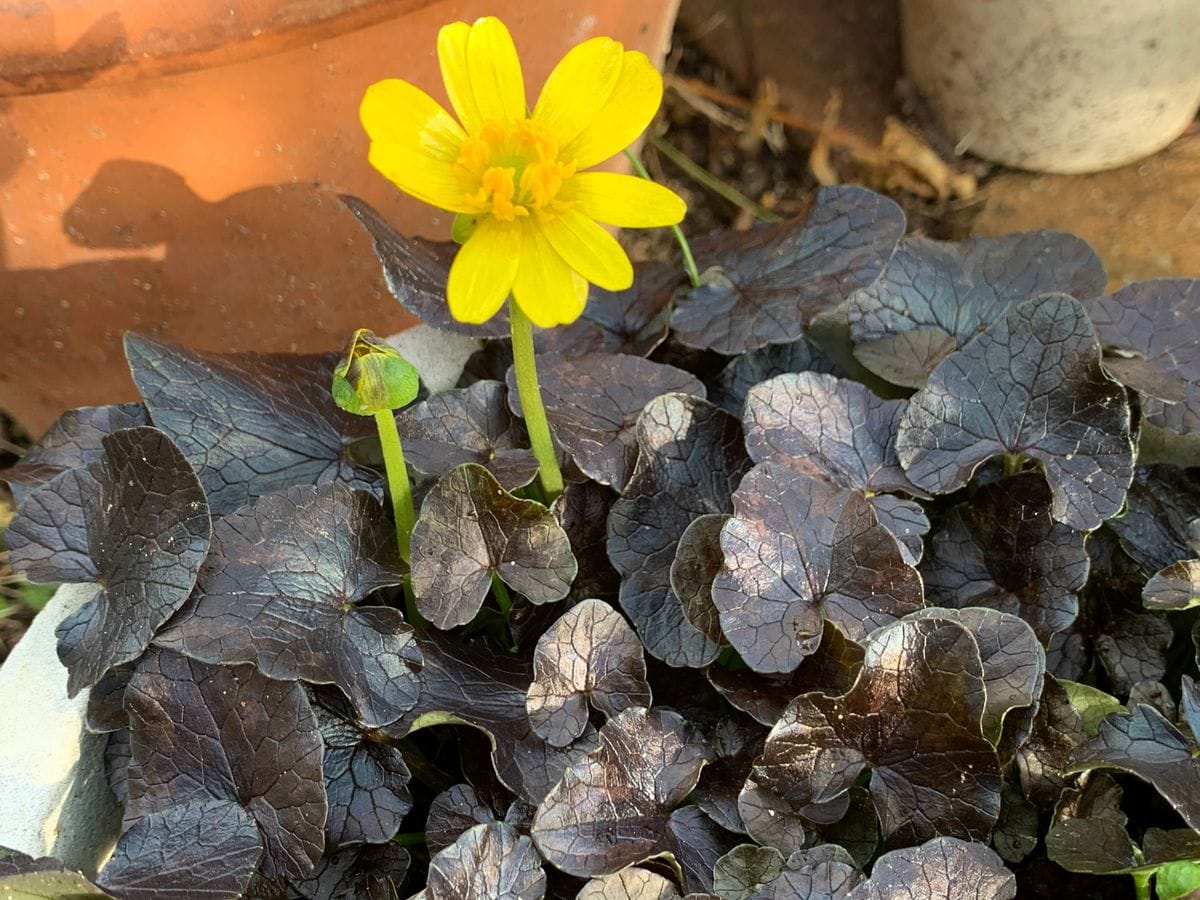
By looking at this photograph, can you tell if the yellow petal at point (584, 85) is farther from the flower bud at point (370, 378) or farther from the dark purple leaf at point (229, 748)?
the dark purple leaf at point (229, 748)

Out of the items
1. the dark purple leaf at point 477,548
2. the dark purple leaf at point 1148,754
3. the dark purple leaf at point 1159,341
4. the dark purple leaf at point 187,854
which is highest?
the dark purple leaf at point 477,548

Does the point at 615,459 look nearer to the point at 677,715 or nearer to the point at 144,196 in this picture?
the point at 677,715

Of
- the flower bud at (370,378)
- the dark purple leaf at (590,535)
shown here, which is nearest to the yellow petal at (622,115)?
the flower bud at (370,378)

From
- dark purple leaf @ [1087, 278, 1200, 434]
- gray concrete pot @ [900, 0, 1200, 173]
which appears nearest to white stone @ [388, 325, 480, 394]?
dark purple leaf @ [1087, 278, 1200, 434]

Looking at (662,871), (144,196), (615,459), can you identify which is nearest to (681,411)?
(615,459)

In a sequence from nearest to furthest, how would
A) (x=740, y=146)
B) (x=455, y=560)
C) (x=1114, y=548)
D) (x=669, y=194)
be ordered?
(x=669, y=194) < (x=455, y=560) < (x=1114, y=548) < (x=740, y=146)
